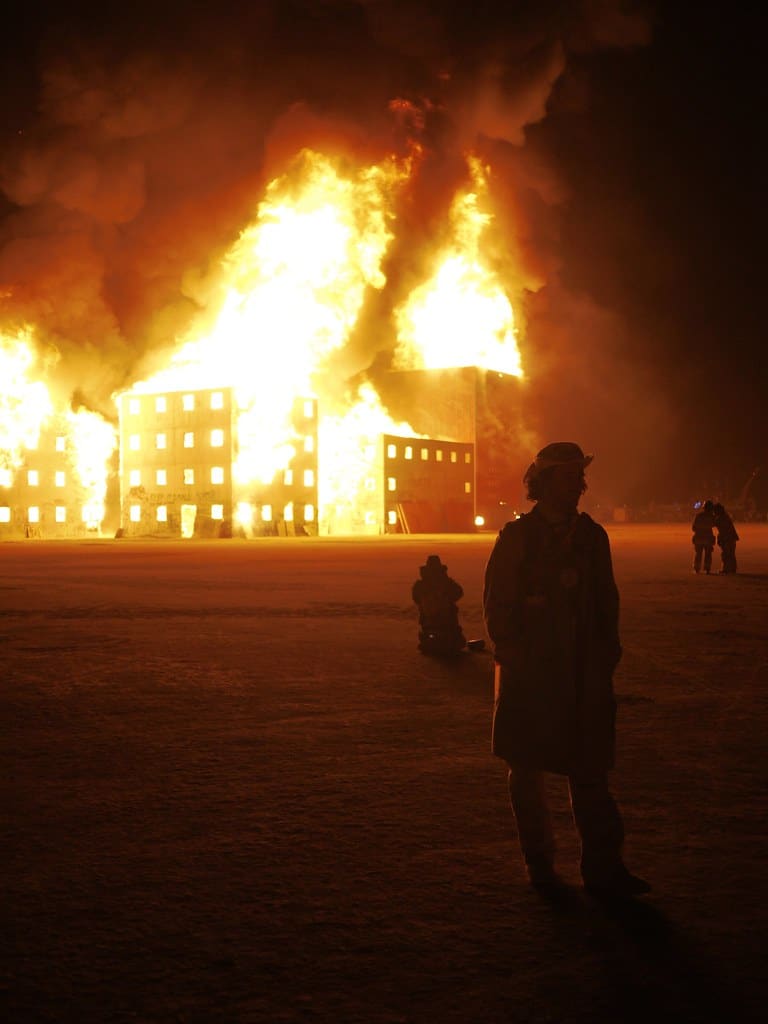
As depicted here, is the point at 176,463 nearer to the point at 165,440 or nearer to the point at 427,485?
the point at 165,440

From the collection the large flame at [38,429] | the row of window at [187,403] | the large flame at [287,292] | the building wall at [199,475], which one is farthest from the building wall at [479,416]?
the large flame at [38,429]

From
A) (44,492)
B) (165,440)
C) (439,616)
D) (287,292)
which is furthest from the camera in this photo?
(44,492)

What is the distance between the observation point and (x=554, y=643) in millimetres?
4168

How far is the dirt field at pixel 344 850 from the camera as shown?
3.28m

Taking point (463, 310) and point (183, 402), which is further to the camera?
point (463, 310)

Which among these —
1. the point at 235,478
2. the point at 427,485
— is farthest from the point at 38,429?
the point at 427,485

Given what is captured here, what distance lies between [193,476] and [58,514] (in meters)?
10.6

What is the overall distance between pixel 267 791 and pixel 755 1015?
3266mm

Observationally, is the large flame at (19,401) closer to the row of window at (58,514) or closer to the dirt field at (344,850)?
the row of window at (58,514)

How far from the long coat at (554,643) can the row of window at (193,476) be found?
57.8 m

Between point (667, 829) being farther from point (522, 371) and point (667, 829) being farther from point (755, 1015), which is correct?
point (522, 371)

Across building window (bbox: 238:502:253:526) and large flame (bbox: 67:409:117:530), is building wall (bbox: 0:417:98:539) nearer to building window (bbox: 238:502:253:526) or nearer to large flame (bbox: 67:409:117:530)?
large flame (bbox: 67:409:117:530)

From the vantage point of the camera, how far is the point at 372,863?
14.8 feet

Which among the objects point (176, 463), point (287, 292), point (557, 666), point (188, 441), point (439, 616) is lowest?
point (439, 616)
